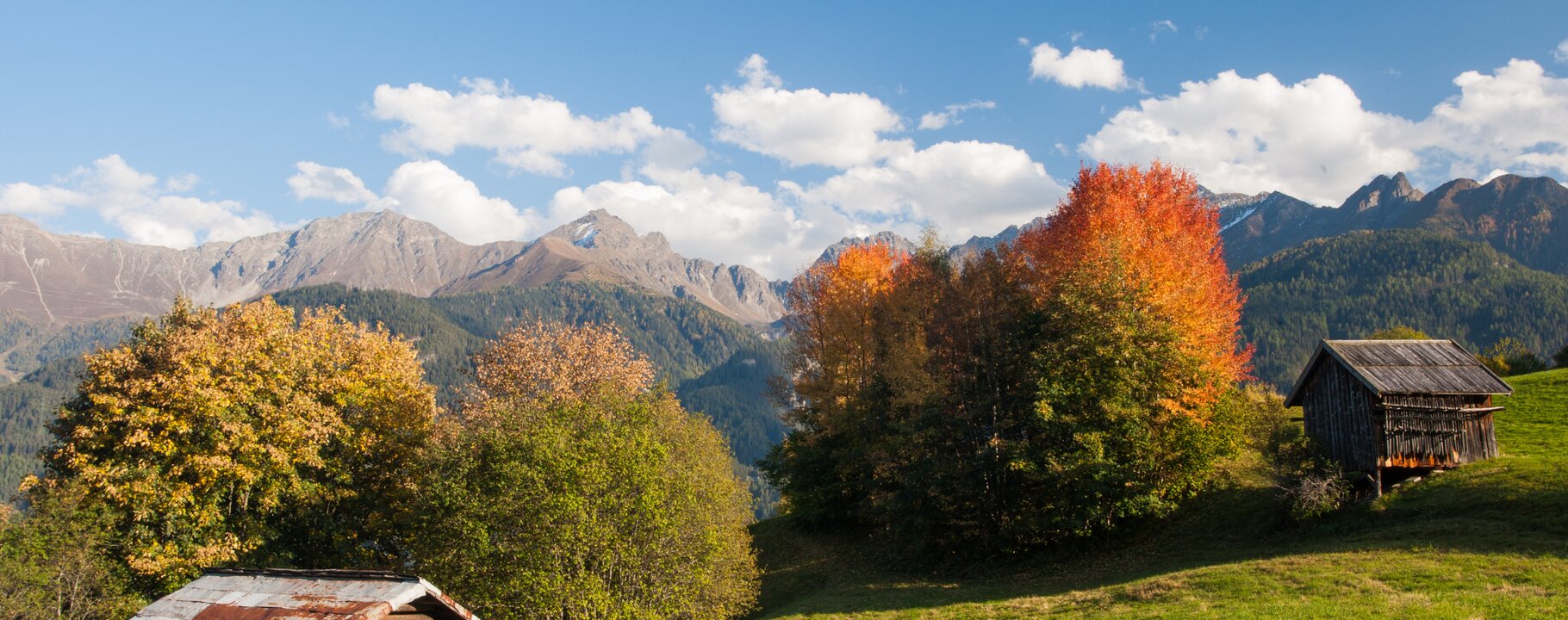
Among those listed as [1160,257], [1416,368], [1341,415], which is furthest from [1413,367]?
[1160,257]

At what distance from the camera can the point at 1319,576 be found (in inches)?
998

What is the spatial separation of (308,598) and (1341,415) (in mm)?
38367

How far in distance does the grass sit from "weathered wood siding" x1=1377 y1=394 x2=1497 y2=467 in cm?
94

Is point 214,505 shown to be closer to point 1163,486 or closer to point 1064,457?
point 1064,457

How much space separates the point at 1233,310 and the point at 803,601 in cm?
2756

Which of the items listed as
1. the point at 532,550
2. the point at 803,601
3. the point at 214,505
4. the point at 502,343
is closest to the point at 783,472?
the point at 803,601

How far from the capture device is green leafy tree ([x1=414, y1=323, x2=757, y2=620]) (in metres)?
28.0

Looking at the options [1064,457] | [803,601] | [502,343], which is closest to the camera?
[1064,457]

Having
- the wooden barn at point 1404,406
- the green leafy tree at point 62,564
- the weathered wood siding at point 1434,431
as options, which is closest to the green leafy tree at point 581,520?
the green leafy tree at point 62,564

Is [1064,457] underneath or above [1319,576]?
above

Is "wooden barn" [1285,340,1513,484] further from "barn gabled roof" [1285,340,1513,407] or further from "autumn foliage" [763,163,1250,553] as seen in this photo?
"autumn foliage" [763,163,1250,553]

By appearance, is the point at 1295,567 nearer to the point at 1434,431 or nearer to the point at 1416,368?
the point at 1434,431

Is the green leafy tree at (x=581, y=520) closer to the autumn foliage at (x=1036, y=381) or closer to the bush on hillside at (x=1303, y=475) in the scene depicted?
the autumn foliage at (x=1036, y=381)

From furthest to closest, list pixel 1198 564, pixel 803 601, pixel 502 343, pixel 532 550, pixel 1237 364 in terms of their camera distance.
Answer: pixel 502 343 < pixel 1237 364 < pixel 803 601 < pixel 1198 564 < pixel 532 550
